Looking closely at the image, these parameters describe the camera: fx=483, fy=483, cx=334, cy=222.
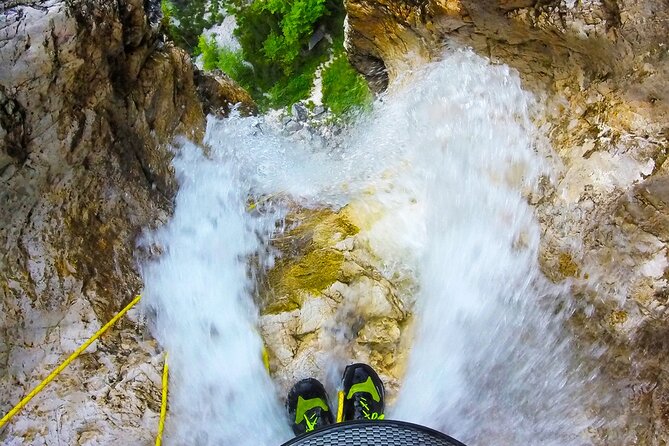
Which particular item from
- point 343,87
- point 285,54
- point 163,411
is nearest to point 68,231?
point 163,411

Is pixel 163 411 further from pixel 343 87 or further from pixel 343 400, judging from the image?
pixel 343 87

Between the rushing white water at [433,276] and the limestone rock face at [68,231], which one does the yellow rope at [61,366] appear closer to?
the limestone rock face at [68,231]

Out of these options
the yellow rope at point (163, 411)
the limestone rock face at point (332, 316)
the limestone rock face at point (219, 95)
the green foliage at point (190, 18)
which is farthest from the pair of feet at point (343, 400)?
the green foliage at point (190, 18)

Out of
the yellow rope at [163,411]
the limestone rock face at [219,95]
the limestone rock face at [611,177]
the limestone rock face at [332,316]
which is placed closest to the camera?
the limestone rock face at [611,177]

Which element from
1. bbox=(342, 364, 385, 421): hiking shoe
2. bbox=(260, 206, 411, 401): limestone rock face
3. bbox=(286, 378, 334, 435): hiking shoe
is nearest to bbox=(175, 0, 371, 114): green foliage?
bbox=(260, 206, 411, 401): limestone rock face

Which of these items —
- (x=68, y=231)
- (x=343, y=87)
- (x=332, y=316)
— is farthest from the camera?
(x=343, y=87)

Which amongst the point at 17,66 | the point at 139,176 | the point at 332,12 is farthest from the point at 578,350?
the point at 332,12

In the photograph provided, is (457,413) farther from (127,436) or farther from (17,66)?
(17,66)
